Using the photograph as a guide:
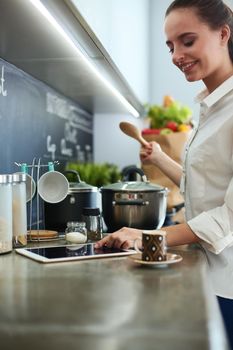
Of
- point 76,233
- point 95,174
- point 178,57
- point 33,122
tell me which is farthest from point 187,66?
point 95,174

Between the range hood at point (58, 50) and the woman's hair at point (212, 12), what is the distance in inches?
9.7

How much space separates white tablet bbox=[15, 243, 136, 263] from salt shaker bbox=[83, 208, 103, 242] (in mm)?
150

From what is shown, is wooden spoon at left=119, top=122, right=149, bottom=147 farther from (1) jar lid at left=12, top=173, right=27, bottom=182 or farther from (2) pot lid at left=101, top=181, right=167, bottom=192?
(1) jar lid at left=12, top=173, right=27, bottom=182

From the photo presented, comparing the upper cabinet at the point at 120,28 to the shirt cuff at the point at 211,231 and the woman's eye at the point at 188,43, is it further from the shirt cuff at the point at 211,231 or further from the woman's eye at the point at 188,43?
the shirt cuff at the point at 211,231

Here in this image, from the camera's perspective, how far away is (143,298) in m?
0.80

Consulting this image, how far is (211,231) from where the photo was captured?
1178 mm

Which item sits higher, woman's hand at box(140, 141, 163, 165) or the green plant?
woman's hand at box(140, 141, 163, 165)

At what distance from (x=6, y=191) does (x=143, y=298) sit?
0.55 meters

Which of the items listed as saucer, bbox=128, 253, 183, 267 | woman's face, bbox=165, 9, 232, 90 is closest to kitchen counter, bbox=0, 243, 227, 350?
saucer, bbox=128, 253, 183, 267

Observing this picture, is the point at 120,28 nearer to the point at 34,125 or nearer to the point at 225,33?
the point at 34,125

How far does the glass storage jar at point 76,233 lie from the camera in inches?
55.4

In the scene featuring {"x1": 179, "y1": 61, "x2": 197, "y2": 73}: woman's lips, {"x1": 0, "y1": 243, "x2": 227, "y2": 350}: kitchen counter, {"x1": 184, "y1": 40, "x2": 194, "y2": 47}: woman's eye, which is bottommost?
{"x1": 0, "y1": 243, "x2": 227, "y2": 350}: kitchen counter

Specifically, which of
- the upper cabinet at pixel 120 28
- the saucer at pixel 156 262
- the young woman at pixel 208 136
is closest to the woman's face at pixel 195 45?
the young woman at pixel 208 136

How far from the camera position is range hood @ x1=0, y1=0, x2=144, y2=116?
1.17 meters
